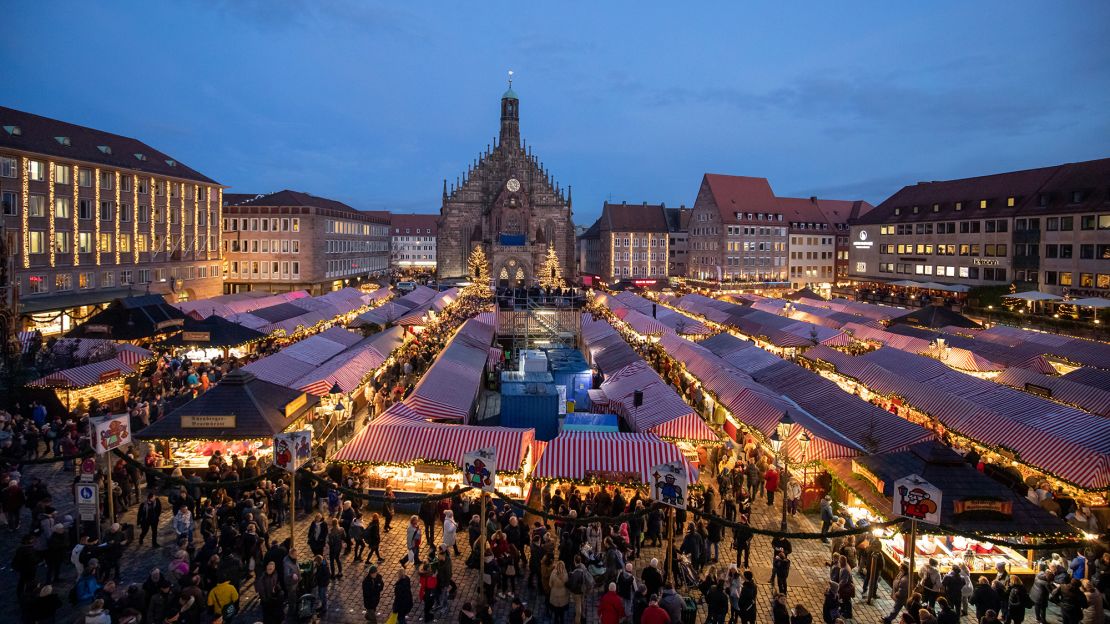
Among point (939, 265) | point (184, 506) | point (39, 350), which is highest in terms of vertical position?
point (939, 265)

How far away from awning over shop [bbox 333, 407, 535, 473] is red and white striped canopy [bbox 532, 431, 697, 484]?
2.09 ft

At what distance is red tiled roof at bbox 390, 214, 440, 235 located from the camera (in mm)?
124250

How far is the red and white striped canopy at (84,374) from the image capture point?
18391 mm

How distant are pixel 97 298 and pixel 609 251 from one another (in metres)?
59.5

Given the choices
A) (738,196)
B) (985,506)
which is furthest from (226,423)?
(738,196)

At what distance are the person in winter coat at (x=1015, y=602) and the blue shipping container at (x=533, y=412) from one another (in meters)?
11.5

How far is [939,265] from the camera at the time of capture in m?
59.1

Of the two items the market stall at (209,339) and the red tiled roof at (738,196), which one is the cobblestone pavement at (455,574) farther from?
the red tiled roof at (738,196)

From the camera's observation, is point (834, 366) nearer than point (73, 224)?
Yes

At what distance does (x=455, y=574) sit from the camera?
11383 mm

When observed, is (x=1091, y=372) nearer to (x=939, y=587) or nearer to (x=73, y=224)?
(x=939, y=587)

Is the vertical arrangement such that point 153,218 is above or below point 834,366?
above

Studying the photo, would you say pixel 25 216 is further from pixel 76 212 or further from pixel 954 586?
pixel 954 586

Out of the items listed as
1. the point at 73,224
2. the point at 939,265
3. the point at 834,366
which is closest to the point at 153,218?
the point at 73,224
